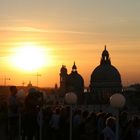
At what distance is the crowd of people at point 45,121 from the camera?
16406mm

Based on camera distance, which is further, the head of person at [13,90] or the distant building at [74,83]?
the distant building at [74,83]

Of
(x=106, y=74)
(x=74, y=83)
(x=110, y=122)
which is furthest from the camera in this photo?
(x=74, y=83)

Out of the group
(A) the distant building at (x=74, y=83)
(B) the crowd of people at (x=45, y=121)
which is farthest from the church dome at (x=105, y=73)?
(B) the crowd of people at (x=45, y=121)

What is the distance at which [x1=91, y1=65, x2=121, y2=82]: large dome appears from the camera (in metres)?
117

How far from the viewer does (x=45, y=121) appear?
18562mm

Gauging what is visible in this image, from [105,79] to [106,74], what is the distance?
61.9 inches

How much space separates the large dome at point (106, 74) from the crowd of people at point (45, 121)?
97.3 m

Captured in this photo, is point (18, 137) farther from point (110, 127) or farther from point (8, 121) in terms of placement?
point (110, 127)

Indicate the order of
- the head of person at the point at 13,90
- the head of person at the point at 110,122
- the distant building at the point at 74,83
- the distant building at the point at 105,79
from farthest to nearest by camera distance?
the distant building at the point at 74,83, the distant building at the point at 105,79, the head of person at the point at 13,90, the head of person at the point at 110,122

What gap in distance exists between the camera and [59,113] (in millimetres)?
18125

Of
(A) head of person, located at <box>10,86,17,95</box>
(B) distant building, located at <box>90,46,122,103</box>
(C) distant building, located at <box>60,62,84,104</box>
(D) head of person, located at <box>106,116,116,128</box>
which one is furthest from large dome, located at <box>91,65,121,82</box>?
(D) head of person, located at <box>106,116,116,128</box>

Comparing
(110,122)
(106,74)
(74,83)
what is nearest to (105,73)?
(106,74)

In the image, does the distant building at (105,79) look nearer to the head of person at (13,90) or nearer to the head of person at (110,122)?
the head of person at (13,90)

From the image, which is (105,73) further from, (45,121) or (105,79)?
(45,121)
